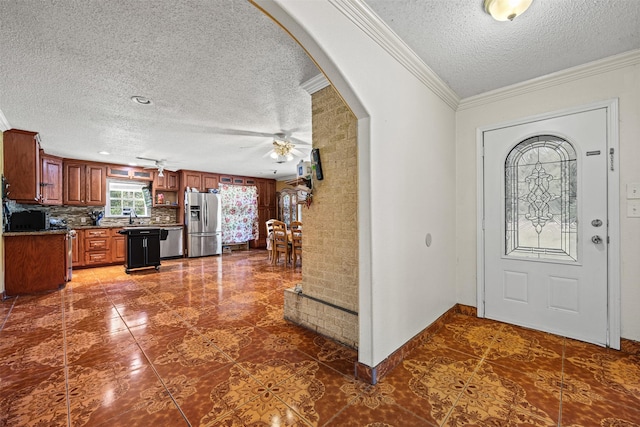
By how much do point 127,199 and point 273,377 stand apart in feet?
22.7

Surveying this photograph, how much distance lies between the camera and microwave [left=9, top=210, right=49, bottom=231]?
4145 millimetres

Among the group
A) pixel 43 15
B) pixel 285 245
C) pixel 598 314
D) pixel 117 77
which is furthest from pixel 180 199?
pixel 598 314

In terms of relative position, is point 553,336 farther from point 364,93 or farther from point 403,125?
point 364,93

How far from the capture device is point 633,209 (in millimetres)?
2104

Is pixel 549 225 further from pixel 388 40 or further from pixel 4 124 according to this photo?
pixel 4 124

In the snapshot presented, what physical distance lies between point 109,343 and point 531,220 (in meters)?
3.99

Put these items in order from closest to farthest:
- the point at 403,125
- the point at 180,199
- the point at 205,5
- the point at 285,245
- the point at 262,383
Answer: the point at 205,5, the point at 262,383, the point at 403,125, the point at 285,245, the point at 180,199

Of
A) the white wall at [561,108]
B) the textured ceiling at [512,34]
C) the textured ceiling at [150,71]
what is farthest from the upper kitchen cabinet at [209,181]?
the textured ceiling at [512,34]

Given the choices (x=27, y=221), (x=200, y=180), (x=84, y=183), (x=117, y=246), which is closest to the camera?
(x=27, y=221)

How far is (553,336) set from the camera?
236cm

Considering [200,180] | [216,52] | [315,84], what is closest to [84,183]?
[200,180]

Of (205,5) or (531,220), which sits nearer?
(205,5)

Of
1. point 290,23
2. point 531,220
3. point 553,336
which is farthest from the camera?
point 531,220

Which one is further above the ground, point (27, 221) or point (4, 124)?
point (4, 124)
